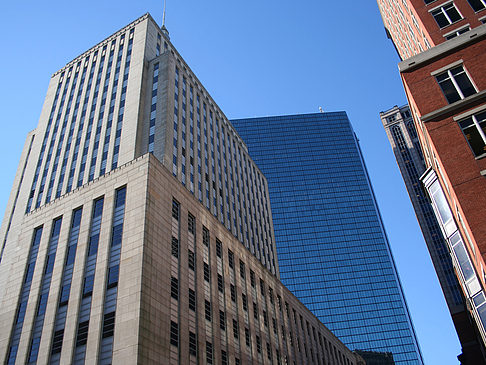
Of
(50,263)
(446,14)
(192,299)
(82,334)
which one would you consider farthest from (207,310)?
(446,14)

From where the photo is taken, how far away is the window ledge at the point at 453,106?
27172 millimetres

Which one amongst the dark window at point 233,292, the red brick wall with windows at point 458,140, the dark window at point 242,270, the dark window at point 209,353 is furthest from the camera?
the dark window at point 242,270

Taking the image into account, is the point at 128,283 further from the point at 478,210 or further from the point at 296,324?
the point at 296,324

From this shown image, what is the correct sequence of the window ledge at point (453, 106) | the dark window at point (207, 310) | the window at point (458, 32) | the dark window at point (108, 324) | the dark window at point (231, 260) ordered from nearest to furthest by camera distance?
1. the window ledge at point (453, 106)
2. the dark window at point (108, 324)
3. the window at point (458, 32)
4. the dark window at point (207, 310)
5. the dark window at point (231, 260)

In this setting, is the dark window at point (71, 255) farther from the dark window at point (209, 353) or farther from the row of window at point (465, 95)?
the row of window at point (465, 95)

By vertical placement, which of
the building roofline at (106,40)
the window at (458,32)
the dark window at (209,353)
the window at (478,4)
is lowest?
the dark window at (209,353)

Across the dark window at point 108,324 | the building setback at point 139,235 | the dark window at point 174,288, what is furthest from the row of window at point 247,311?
the dark window at point 108,324

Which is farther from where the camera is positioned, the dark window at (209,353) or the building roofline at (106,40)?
the building roofline at (106,40)

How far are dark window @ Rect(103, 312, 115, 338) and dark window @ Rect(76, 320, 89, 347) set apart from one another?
188cm

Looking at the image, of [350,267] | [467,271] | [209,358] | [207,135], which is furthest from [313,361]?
[350,267]

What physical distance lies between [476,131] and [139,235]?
27560 mm

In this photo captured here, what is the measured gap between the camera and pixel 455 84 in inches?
1143

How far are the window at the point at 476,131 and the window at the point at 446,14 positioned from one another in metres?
18.8

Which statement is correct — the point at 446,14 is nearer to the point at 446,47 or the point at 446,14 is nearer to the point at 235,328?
the point at 446,47
